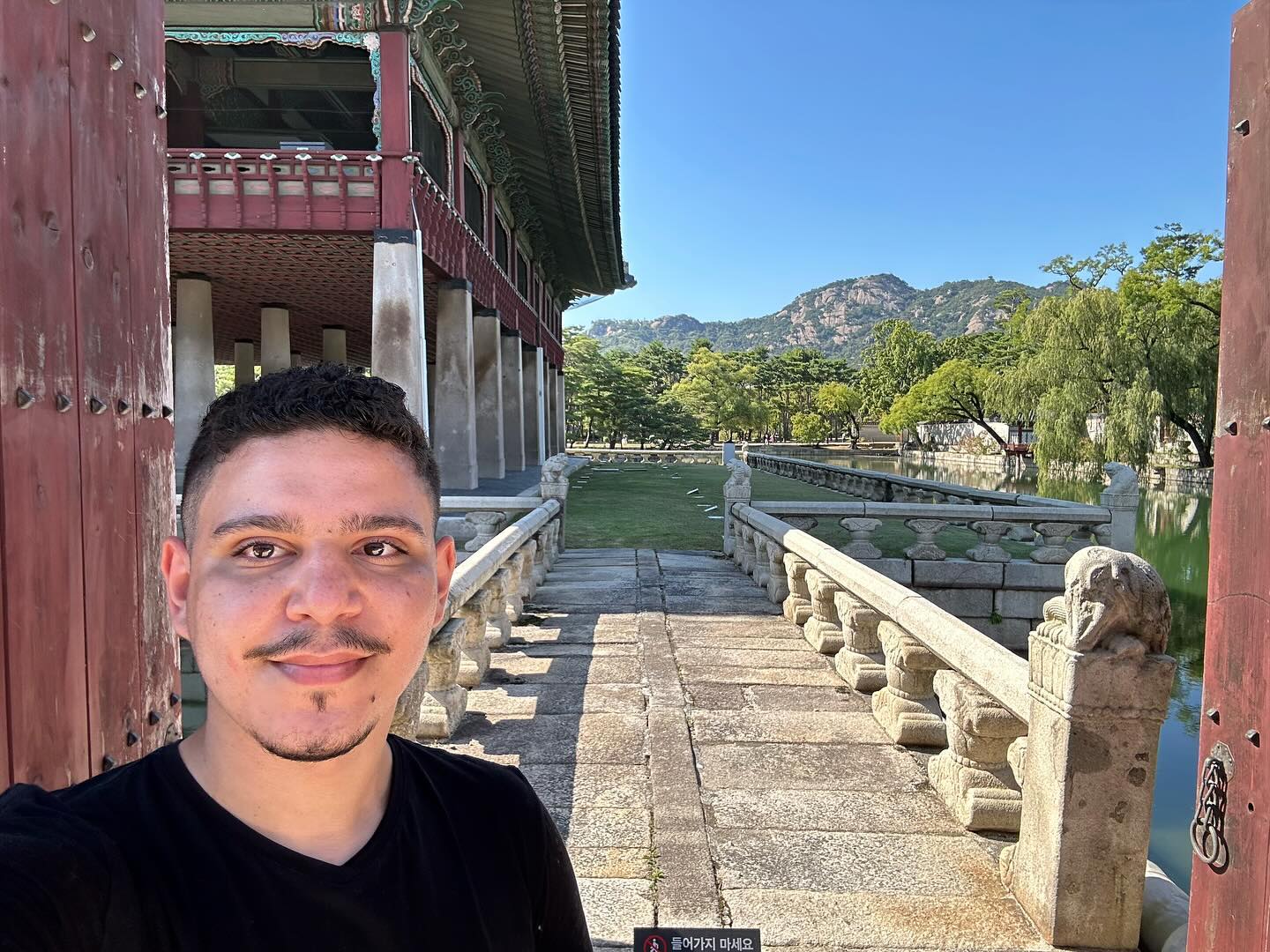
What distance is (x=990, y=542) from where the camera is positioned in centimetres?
964

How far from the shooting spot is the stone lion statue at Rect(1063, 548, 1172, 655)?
7.65 ft

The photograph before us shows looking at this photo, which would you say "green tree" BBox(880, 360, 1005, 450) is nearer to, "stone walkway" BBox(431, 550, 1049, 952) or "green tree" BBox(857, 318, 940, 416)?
"green tree" BBox(857, 318, 940, 416)

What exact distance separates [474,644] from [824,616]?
244cm

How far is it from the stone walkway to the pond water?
1702mm

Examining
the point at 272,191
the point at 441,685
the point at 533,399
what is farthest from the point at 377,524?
the point at 533,399

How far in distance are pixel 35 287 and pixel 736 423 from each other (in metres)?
57.8

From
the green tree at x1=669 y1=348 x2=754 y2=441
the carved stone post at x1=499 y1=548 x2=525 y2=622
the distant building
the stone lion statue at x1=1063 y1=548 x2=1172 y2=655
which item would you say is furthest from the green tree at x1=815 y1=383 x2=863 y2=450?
the stone lion statue at x1=1063 y1=548 x2=1172 y2=655

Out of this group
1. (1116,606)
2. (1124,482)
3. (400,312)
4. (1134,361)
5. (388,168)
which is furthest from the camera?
(1134,361)

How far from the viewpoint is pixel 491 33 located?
35.6 feet

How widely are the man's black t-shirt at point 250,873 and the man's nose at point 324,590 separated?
0.79 feet

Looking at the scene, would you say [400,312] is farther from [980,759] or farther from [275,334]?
[980,759]

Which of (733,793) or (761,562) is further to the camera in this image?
(761,562)

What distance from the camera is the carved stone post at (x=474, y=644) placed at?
480cm

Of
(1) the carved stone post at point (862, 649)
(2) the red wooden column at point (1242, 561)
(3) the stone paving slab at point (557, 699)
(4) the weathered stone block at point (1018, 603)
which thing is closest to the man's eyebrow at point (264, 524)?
(2) the red wooden column at point (1242, 561)
